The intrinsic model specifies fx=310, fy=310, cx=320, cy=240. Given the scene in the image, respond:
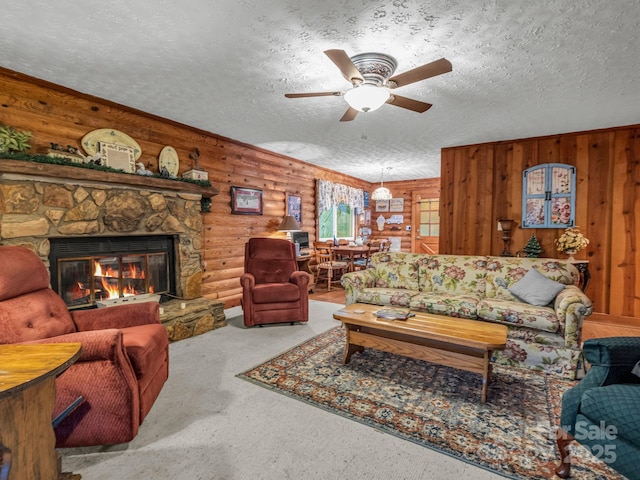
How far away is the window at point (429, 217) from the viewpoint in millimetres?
7961

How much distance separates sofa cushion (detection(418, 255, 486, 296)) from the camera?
3381mm

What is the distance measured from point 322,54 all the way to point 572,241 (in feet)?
12.3

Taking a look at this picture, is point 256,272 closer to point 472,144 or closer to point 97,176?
point 97,176

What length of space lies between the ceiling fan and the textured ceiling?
0.26ft

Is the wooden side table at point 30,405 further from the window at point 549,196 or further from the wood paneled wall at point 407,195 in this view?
the wood paneled wall at point 407,195

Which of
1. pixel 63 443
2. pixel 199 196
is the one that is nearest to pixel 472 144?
pixel 199 196

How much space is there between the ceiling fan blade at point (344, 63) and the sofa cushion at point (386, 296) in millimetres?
2102

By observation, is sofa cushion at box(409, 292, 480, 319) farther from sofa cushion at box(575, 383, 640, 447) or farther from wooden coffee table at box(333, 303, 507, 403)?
sofa cushion at box(575, 383, 640, 447)

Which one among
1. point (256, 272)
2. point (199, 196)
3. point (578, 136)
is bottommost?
point (256, 272)

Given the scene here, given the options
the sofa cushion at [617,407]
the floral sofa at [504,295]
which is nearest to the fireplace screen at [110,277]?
the floral sofa at [504,295]

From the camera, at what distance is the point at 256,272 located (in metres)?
3.93

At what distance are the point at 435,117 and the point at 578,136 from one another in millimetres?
2133

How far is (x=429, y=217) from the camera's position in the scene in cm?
806

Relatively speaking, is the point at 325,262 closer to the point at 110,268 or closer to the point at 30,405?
the point at 110,268
